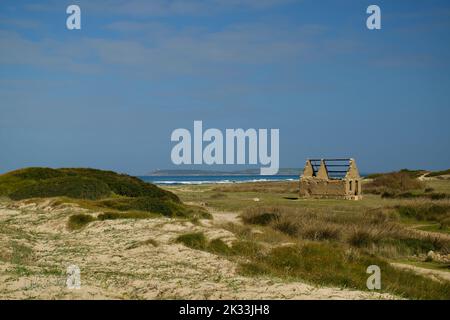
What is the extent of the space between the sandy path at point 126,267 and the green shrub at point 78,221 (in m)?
0.45

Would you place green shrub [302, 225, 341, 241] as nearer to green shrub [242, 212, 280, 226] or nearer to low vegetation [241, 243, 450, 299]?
Result: green shrub [242, 212, 280, 226]

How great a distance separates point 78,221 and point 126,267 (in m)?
11.7

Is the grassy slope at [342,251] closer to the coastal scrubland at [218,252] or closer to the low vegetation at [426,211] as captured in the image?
the coastal scrubland at [218,252]

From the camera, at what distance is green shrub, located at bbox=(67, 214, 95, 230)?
83.0 feet

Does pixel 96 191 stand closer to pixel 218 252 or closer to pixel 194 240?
pixel 194 240

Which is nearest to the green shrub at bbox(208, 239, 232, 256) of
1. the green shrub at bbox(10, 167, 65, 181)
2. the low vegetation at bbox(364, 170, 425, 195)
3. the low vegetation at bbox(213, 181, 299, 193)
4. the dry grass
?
the dry grass

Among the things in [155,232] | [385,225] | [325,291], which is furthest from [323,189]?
[325,291]

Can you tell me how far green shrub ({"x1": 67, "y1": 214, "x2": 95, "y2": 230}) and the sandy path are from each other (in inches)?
17.6

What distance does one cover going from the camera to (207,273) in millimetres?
14055

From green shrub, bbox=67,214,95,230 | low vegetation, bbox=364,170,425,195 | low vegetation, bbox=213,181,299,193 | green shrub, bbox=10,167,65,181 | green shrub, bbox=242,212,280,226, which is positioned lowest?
low vegetation, bbox=213,181,299,193

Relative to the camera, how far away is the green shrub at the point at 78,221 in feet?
83.0

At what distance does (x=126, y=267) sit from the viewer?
15039 millimetres

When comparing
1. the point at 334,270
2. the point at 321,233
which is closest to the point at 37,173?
the point at 321,233

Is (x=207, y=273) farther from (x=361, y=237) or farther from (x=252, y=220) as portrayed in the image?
(x=252, y=220)
